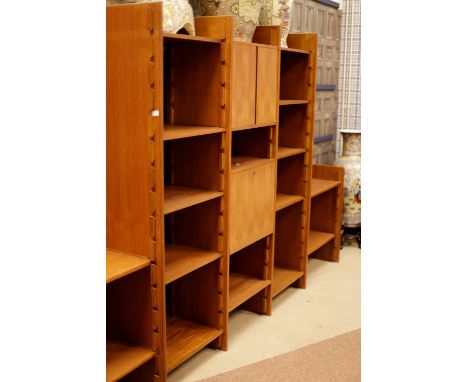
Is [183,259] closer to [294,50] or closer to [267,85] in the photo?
[267,85]

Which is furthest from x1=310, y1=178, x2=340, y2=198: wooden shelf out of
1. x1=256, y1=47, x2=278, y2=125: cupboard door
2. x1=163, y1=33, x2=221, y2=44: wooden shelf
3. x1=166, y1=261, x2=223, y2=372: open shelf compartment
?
x1=163, y1=33, x2=221, y2=44: wooden shelf

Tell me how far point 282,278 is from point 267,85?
144 cm

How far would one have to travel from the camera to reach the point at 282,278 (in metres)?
3.90

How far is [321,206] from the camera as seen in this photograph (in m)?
4.76

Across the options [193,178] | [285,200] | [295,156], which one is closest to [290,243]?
[285,200]

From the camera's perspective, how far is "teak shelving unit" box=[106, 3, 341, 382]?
235 cm

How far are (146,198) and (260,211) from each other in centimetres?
109

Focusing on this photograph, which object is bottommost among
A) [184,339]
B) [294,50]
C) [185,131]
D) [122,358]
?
[184,339]

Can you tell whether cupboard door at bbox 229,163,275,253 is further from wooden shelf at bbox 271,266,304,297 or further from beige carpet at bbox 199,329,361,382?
beige carpet at bbox 199,329,361,382

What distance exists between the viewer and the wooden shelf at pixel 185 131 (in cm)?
244

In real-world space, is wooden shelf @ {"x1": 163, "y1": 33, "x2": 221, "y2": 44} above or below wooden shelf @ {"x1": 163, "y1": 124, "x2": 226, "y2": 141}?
above

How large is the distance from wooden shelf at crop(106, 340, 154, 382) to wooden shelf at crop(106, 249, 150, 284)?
41 centimetres
